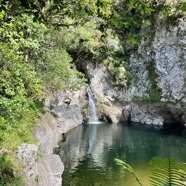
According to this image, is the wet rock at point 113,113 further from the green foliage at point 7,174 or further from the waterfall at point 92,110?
the green foliage at point 7,174

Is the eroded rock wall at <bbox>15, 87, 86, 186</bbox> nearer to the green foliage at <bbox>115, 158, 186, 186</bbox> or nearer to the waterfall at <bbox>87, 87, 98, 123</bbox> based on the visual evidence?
the waterfall at <bbox>87, 87, 98, 123</bbox>

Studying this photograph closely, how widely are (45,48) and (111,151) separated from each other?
338 inches

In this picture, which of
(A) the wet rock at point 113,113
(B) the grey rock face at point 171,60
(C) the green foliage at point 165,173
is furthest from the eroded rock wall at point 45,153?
(B) the grey rock face at point 171,60

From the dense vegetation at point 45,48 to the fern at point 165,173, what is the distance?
179cm

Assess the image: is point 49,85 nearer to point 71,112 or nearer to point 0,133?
point 71,112

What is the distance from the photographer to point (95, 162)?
1783 cm

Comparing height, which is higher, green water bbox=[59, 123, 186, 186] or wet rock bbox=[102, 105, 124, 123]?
wet rock bbox=[102, 105, 124, 123]

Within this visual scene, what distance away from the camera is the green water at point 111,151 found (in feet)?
49.0

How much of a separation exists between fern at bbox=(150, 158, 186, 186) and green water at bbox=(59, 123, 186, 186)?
40.4 ft

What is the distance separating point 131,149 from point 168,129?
11214 millimetres

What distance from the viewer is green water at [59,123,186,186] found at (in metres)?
14.9

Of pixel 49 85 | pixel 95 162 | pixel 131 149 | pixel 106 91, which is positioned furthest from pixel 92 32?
pixel 95 162

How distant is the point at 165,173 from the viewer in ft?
7.05

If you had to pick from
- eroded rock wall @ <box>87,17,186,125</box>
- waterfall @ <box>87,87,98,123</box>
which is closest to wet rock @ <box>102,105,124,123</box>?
eroded rock wall @ <box>87,17,186,125</box>
